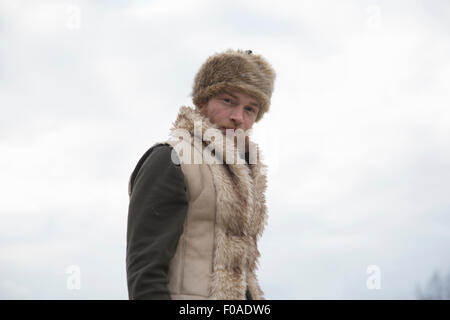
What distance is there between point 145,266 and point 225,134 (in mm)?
907

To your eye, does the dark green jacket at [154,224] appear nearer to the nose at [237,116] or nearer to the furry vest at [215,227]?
the furry vest at [215,227]

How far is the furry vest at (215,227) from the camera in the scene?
2617 millimetres

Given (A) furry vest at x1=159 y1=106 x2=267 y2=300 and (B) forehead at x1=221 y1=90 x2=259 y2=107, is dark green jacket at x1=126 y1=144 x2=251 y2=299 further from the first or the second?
→ (B) forehead at x1=221 y1=90 x2=259 y2=107

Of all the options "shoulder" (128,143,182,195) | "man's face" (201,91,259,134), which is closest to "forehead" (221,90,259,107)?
"man's face" (201,91,259,134)

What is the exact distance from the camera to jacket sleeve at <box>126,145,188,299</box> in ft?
8.16

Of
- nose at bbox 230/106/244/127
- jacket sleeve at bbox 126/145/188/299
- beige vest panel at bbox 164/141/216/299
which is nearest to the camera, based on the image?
jacket sleeve at bbox 126/145/188/299

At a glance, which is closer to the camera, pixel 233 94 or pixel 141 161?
pixel 141 161

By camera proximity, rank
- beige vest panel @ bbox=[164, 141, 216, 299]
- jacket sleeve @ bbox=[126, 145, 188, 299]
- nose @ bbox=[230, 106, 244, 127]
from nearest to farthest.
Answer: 1. jacket sleeve @ bbox=[126, 145, 188, 299]
2. beige vest panel @ bbox=[164, 141, 216, 299]
3. nose @ bbox=[230, 106, 244, 127]

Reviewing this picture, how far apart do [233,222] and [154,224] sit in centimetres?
40

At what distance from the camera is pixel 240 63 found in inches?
125

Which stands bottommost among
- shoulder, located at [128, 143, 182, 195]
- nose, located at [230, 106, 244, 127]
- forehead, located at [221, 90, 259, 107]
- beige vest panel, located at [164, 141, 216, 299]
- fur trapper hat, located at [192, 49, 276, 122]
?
beige vest panel, located at [164, 141, 216, 299]

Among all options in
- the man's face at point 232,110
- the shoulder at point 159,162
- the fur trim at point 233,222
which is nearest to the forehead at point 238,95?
the man's face at point 232,110
